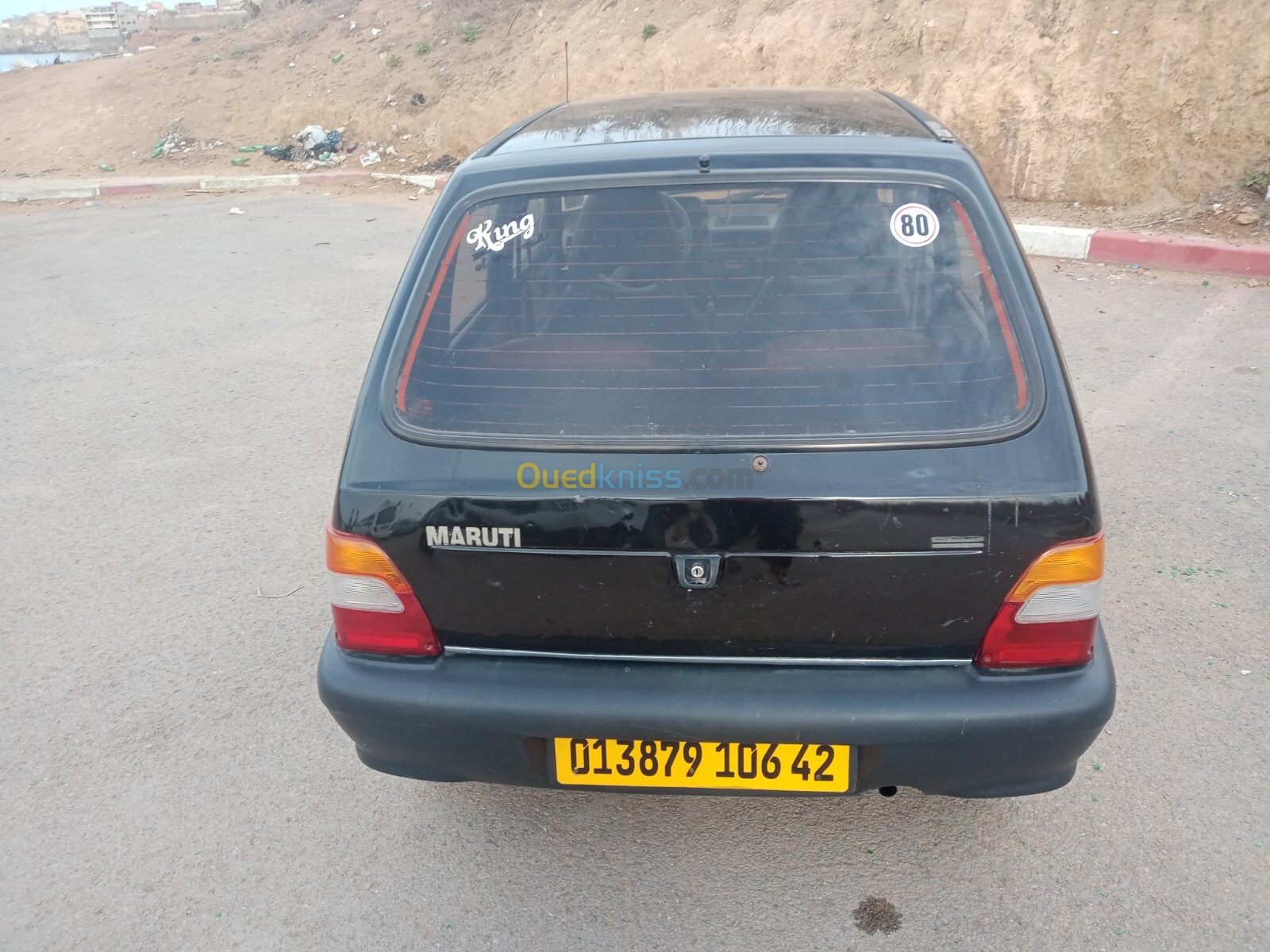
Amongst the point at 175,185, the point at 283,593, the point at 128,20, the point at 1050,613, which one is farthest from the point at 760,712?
the point at 128,20

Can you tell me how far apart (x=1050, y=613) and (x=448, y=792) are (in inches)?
67.3

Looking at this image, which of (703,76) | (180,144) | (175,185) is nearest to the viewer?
(703,76)

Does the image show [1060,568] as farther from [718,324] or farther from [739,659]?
[718,324]

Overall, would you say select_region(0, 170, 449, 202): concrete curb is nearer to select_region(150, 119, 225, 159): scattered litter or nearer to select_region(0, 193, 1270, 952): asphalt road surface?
select_region(150, 119, 225, 159): scattered litter

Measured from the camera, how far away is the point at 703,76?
40.1 ft

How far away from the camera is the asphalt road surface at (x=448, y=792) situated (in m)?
2.41

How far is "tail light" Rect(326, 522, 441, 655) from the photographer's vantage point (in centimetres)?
225

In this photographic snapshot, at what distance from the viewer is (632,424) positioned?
2.14 metres

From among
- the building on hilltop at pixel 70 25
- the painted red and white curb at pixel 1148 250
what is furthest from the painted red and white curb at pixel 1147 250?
the building on hilltop at pixel 70 25

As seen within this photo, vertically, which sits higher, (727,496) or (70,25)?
(727,496)

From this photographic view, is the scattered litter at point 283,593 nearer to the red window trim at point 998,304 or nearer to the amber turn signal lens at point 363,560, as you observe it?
the amber turn signal lens at point 363,560

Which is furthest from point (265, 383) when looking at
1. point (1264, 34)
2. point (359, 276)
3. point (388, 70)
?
point (388, 70)

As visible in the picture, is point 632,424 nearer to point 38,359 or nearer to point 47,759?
point 47,759

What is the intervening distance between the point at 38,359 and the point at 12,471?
6.88 feet
